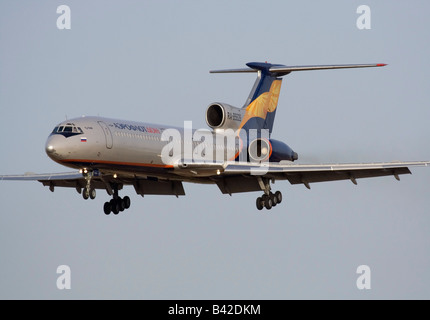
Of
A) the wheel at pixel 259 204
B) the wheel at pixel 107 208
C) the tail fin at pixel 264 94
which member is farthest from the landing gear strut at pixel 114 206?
the tail fin at pixel 264 94

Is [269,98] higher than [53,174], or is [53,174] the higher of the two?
[269,98]

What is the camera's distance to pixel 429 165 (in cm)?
3938

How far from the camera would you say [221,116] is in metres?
45.9

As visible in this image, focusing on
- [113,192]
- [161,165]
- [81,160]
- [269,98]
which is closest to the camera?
[81,160]

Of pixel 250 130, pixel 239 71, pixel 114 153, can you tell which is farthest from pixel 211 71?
pixel 114 153

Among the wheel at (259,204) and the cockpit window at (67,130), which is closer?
the cockpit window at (67,130)

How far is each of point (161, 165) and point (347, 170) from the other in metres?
7.48

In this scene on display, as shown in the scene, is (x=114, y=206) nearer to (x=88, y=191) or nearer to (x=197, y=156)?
(x=197, y=156)

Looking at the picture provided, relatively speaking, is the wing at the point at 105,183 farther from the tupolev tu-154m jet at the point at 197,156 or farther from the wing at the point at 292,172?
the wing at the point at 292,172

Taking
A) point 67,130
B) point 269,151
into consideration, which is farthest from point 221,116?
point 67,130

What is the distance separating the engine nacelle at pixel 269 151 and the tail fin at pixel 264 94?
2.07 metres

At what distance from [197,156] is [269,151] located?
3448 millimetres

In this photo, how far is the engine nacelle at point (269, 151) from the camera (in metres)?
44.9

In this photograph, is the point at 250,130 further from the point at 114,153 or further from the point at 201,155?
the point at 114,153
